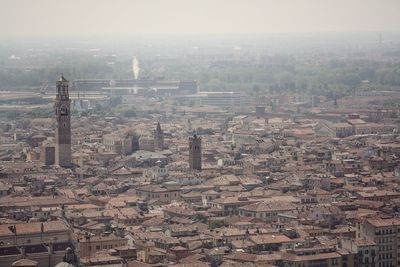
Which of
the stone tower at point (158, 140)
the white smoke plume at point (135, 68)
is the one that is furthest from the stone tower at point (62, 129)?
the white smoke plume at point (135, 68)

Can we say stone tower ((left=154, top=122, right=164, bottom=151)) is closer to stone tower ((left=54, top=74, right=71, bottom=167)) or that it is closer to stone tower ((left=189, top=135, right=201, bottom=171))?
stone tower ((left=54, top=74, right=71, bottom=167))

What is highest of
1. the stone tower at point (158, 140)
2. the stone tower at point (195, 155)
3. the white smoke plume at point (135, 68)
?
the stone tower at point (195, 155)

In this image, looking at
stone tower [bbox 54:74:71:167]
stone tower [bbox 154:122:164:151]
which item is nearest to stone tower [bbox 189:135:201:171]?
stone tower [bbox 54:74:71:167]

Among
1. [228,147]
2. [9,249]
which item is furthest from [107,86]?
[9,249]

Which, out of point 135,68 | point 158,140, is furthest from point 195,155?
point 135,68

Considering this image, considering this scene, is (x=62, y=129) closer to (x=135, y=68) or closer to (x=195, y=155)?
(x=195, y=155)

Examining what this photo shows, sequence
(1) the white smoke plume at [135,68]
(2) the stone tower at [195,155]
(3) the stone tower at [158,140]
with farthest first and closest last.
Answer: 1. (1) the white smoke plume at [135,68]
2. (3) the stone tower at [158,140]
3. (2) the stone tower at [195,155]

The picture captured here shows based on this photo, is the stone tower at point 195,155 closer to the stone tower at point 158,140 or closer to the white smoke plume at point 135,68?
the stone tower at point 158,140

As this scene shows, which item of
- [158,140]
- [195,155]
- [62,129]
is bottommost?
[158,140]

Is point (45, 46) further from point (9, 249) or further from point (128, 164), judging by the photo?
point (9, 249)
